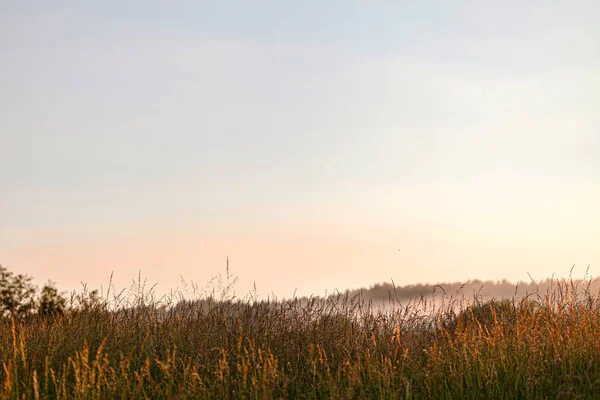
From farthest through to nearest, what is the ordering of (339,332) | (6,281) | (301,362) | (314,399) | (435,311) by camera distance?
(6,281) → (435,311) → (339,332) → (301,362) → (314,399)

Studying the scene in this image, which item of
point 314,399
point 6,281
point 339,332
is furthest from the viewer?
point 6,281

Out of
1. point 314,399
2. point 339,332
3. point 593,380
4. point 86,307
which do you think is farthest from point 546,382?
point 86,307

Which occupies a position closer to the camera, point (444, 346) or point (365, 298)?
point (444, 346)

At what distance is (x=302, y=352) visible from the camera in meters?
7.39

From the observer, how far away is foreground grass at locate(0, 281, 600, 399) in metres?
5.89

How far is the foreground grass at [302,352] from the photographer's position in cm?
589

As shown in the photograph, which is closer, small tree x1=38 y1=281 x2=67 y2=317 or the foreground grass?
the foreground grass

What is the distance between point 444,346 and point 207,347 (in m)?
2.96

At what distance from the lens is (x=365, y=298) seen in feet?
31.6

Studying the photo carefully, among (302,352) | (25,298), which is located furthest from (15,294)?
(302,352)

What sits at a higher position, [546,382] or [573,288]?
[573,288]

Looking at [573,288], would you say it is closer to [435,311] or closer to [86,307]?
[435,311]

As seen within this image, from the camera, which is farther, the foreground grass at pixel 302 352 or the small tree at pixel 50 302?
the small tree at pixel 50 302

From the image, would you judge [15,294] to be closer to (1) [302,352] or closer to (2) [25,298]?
(2) [25,298]
